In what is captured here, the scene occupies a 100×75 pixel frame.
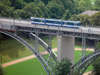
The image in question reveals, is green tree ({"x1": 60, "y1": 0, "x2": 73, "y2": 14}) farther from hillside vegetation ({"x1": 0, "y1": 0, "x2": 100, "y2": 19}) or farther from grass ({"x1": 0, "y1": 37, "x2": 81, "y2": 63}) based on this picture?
grass ({"x1": 0, "y1": 37, "x2": 81, "y2": 63})

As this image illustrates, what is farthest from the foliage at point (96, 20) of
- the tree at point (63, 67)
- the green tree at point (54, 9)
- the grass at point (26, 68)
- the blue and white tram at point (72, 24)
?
the tree at point (63, 67)

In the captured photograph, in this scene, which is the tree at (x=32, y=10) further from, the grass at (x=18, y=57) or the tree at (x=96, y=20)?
the tree at (x=96, y=20)

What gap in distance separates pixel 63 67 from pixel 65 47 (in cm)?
304

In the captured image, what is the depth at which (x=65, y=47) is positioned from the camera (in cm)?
3425

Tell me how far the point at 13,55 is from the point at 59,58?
18.7 metres

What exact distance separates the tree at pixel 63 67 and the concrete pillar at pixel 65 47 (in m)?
1.17

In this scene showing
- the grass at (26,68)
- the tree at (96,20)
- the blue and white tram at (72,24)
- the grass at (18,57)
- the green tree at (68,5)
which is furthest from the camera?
the green tree at (68,5)

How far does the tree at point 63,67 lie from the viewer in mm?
32656

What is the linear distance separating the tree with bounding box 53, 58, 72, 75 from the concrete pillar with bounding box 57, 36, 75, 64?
1.17 meters

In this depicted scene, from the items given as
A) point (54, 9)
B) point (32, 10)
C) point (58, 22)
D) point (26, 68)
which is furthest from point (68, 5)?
point (58, 22)

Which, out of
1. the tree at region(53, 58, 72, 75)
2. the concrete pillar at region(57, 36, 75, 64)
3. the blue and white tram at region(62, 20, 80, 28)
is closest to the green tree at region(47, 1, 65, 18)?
the blue and white tram at region(62, 20, 80, 28)

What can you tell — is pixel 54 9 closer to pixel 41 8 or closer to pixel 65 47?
pixel 41 8

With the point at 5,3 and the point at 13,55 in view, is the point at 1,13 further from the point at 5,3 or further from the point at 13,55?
the point at 13,55

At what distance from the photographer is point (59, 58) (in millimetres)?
34188
